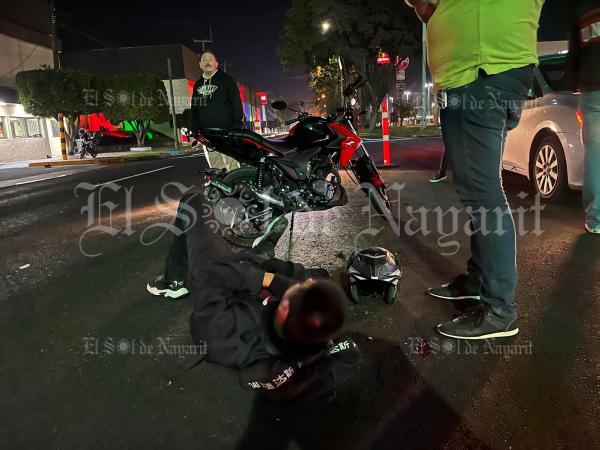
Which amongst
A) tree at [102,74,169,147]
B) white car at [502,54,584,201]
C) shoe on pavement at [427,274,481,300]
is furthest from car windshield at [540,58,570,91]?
tree at [102,74,169,147]

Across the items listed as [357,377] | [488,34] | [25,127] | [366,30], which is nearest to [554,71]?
[488,34]

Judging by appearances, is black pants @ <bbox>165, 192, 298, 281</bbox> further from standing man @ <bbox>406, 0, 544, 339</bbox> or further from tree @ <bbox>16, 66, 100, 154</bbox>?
tree @ <bbox>16, 66, 100, 154</bbox>

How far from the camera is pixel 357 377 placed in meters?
2.17

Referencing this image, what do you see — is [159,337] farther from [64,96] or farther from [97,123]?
[97,123]

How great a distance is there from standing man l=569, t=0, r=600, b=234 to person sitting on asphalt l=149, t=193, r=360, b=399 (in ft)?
11.5

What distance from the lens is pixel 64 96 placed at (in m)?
22.1

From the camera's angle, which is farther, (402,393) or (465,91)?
(465,91)

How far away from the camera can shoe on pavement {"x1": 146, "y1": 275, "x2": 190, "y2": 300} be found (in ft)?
10.6

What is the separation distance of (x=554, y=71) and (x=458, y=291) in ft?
14.1

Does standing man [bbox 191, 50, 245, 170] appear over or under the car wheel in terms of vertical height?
over

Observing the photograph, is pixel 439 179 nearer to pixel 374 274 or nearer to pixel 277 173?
pixel 277 173

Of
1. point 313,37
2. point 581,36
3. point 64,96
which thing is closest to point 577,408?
point 581,36

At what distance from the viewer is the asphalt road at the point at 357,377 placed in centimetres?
182

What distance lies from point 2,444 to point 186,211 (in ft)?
4.60
